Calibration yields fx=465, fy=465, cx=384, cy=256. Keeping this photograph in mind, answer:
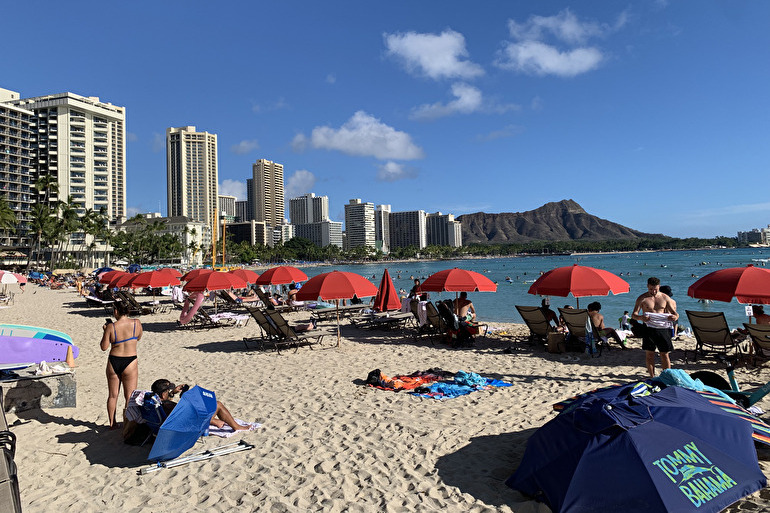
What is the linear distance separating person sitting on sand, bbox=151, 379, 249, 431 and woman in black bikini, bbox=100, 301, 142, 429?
69cm

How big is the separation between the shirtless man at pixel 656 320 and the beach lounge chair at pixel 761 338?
1545 mm

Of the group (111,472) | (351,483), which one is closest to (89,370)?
(111,472)

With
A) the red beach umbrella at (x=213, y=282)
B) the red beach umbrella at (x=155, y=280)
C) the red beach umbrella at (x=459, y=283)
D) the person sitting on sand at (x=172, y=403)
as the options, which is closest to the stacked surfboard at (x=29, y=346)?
the person sitting on sand at (x=172, y=403)

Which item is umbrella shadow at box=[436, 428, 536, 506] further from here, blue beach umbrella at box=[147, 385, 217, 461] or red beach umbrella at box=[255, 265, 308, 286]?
red beach umbrella at box=[255, 265, 308, 286]

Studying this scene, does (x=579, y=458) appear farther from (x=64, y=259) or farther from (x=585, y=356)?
(x=64, y=259)

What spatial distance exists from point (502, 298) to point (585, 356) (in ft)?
85.0

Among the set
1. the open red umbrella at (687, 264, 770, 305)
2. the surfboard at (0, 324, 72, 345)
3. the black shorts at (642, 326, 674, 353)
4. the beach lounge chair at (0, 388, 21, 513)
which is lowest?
the beach lounge chair at (0, 388, 21, 513)

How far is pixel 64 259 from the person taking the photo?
78.9 meters

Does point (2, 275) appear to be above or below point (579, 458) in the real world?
above

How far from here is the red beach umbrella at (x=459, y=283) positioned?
34.8 ft

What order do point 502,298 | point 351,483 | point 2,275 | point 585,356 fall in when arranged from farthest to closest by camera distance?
point 502,298, point 2,275, point 585,356, point 351,483

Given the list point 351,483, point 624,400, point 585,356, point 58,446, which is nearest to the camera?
point 624,400

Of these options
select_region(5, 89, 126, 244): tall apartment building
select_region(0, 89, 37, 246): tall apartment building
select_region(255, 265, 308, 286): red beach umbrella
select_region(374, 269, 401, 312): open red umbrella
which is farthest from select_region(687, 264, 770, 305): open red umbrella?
select_region(5, 89, 126, 244): tall apartment building

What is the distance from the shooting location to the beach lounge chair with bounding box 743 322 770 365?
23.8 feet
